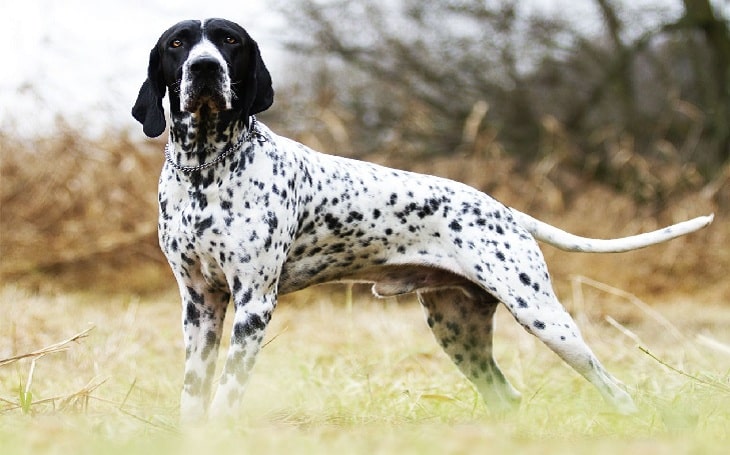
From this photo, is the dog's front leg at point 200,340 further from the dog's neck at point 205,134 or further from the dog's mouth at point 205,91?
the dog's mouth at point 205,91

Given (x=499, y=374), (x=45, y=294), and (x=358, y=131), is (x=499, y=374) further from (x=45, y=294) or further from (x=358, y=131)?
(x=358, y=131)

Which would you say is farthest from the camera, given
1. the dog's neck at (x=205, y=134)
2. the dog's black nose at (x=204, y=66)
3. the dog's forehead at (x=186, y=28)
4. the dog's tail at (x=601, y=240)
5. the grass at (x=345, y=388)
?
Result: the dog's tail at (x=601, y=240)

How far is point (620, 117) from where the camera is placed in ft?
40.8

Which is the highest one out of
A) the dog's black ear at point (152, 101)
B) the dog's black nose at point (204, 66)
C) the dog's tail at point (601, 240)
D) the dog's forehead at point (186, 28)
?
the dog's forehead at point (186, 28)

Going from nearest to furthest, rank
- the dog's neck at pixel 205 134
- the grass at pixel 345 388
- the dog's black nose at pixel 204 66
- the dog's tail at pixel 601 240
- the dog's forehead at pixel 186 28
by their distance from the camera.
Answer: the grass at pixel 345 388 < the dog's black nose at pixel 204 66 < the dog's forehead at pixel 186 28 < the dog's neck at pixel 205 134 < the dog's tail at pixel 601 240

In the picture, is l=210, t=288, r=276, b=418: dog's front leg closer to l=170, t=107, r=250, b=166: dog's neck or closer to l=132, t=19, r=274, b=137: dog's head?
l=170, t=107, r=250, b=166: dog's neck

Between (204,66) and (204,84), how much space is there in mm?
66

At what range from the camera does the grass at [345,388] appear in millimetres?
2574

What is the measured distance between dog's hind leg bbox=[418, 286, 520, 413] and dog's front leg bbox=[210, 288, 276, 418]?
105 cm

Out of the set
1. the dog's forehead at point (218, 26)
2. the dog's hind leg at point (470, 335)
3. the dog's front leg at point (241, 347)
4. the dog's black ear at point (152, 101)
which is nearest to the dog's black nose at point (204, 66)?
the dog's forehead at point (218, 26)

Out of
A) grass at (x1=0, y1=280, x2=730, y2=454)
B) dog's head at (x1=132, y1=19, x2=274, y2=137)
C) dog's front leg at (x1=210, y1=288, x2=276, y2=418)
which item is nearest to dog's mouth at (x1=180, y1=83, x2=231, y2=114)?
dog's head at (x1=132, y1=19, x2=274, y2=137)

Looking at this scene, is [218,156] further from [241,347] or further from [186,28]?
[241,347]

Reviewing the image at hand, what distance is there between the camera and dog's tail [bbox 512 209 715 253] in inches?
161

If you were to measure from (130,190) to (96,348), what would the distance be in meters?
3.21
